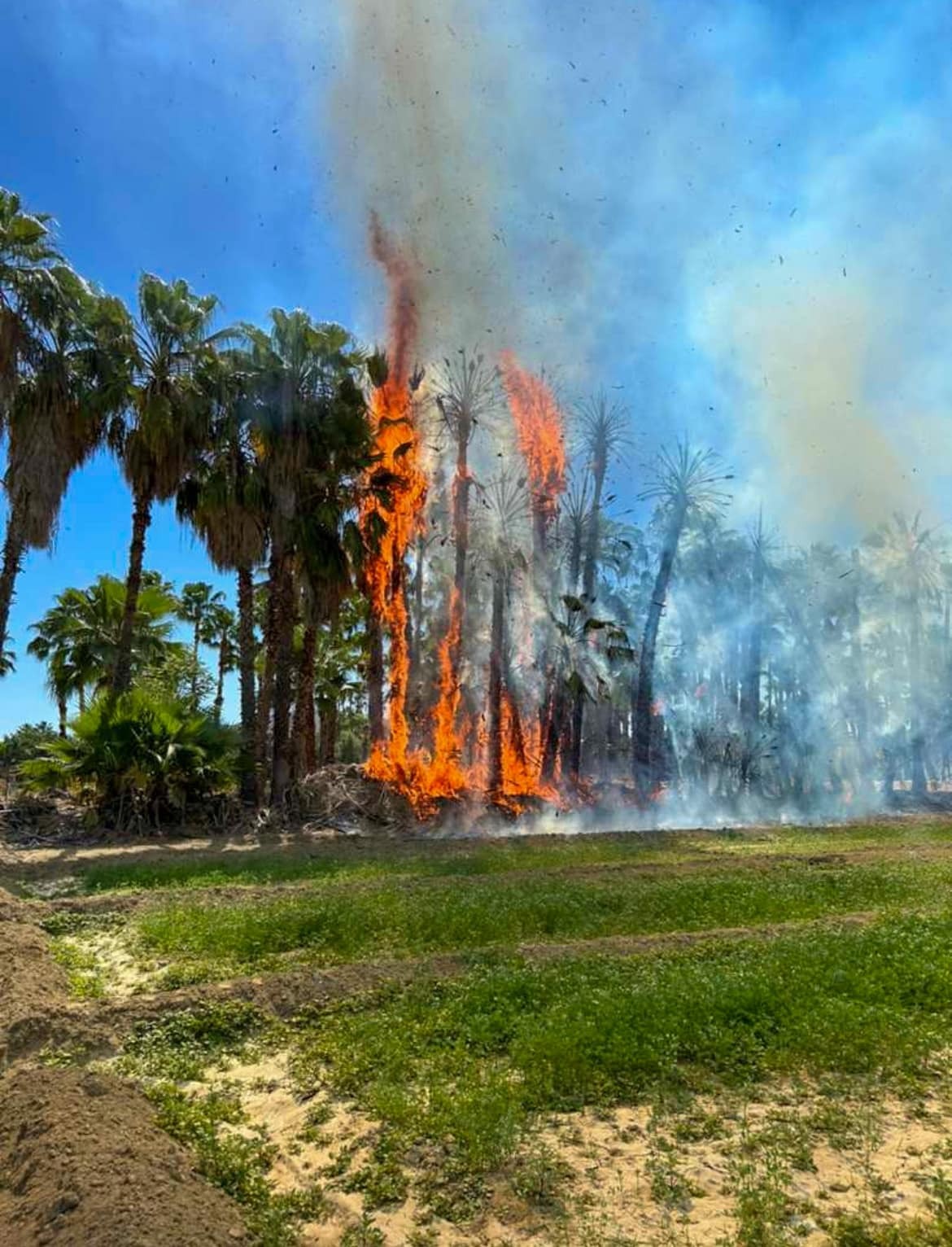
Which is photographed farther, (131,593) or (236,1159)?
(131,593)

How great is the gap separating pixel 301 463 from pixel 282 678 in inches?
247

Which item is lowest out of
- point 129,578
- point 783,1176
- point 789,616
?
point 783,1176

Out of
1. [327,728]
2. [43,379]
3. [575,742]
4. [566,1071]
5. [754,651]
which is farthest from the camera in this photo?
[754,651]

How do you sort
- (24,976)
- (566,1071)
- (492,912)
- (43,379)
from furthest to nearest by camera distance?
(43,379) < (492,912) < (24,976) < (566,1071)

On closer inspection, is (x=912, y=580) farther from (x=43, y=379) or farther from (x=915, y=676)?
(x=43, y=379)

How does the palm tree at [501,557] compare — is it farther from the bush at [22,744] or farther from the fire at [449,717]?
the bush at [22,744]

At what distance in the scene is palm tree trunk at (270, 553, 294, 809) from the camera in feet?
82.5

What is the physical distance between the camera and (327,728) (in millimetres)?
39594

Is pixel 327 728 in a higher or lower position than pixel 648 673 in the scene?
lower

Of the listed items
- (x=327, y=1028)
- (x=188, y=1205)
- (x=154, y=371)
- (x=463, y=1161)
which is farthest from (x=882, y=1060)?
(x=154, y=371)

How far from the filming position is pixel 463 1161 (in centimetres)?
528

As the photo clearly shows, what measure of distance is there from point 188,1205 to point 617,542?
48.7m

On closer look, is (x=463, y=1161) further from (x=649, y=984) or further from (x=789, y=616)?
(x=789, y=616)

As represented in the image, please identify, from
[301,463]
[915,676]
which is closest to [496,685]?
[301,463]
